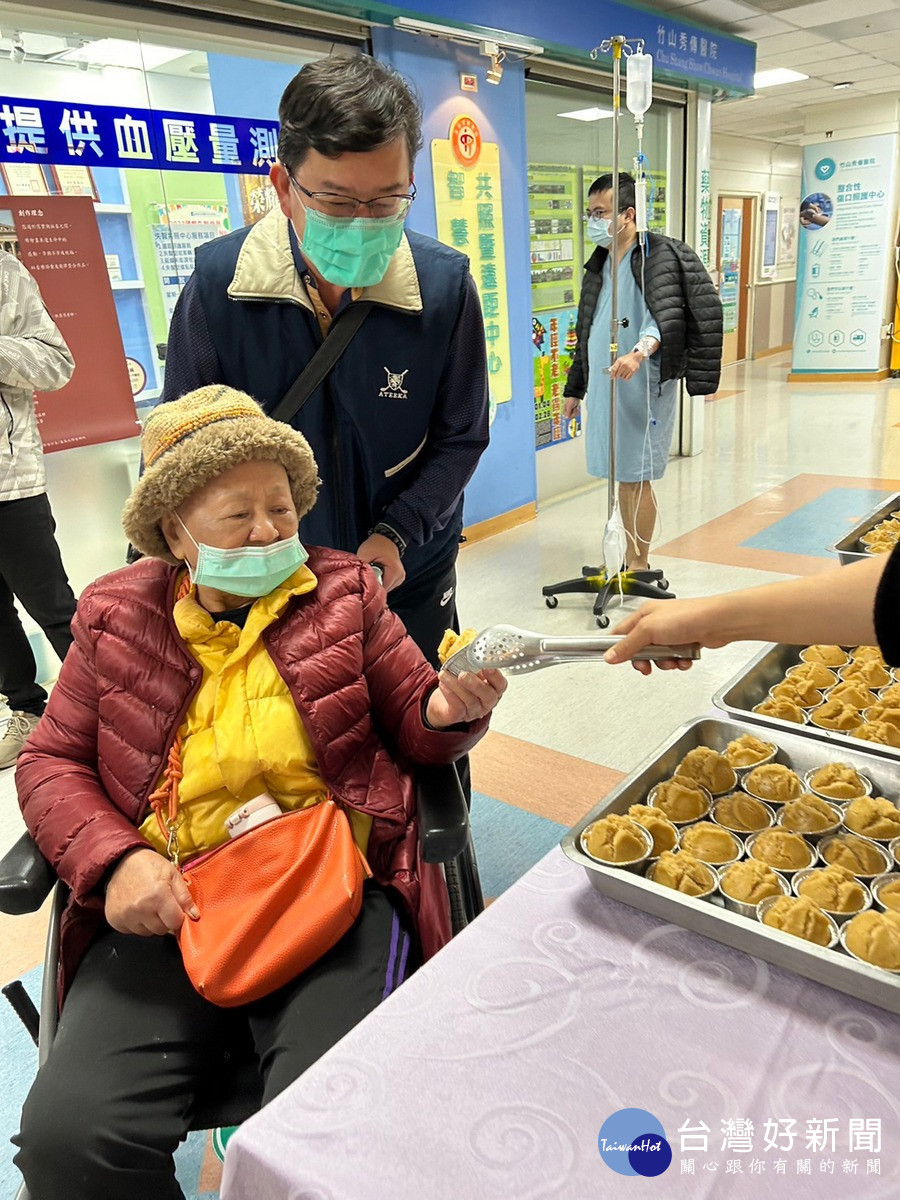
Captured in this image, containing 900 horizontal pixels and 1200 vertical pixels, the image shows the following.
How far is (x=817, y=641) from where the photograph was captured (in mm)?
1049

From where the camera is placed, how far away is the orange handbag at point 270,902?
3.84 ft

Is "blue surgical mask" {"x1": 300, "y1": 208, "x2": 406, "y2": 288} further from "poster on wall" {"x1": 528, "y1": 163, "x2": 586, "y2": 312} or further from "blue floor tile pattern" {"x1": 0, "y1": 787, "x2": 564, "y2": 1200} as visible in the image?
"poster on wall" {"x1": 528, "y1": 163, "x2": 586, "y2": 312}

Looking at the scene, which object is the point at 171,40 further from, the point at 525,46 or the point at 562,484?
the point at 562,484

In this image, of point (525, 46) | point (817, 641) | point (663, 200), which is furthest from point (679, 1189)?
point (663, 200)

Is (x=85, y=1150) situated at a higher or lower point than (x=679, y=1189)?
lower

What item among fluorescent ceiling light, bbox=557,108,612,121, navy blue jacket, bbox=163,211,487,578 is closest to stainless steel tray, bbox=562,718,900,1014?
navy blue jacket, bbox=163,211,487,578

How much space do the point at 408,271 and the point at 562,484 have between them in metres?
4.67

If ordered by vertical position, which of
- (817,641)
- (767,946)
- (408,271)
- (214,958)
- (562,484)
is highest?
(408,271)

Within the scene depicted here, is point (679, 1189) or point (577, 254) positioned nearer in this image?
point (679, 1189)

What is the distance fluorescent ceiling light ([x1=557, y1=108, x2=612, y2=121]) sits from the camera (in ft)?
18.7

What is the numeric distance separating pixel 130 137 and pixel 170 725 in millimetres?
2679

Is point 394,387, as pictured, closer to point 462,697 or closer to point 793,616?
point 462,697

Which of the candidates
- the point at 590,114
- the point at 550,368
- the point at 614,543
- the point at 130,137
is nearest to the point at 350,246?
the point at 130,137

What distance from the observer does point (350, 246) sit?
1592 mm
